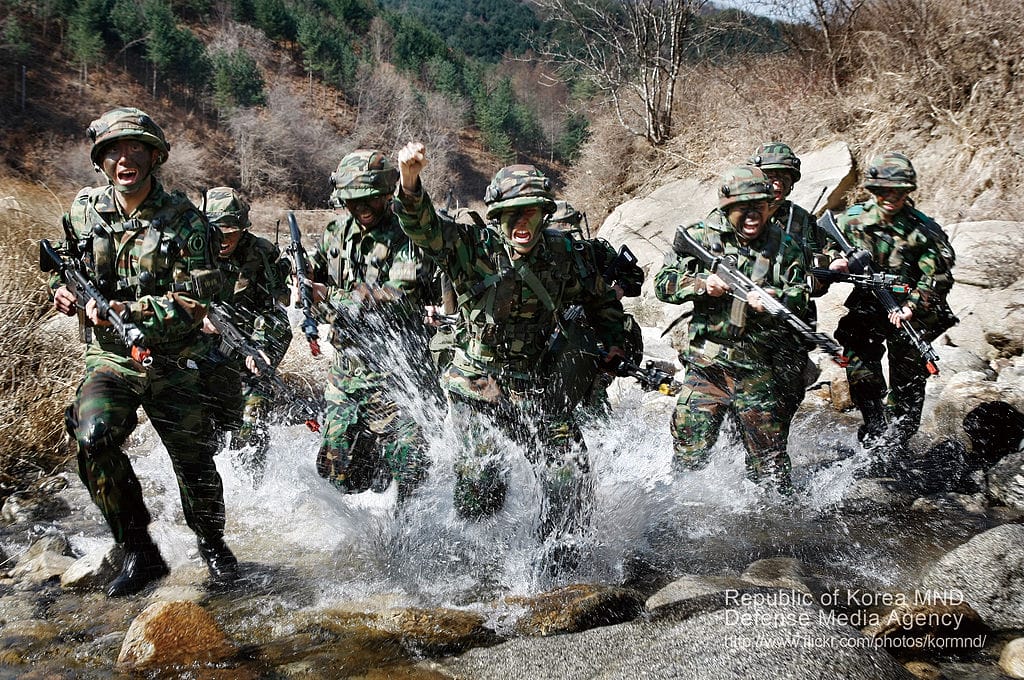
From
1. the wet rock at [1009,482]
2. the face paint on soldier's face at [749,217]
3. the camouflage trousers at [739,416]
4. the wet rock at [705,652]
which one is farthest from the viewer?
the wet rock at [1009,482]

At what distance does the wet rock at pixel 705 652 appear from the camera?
9.24ft

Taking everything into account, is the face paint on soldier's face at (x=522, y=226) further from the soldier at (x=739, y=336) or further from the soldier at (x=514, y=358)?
the soldier at (x=739, y=336)

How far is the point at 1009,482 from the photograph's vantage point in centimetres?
545

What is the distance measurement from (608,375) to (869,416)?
2.14m

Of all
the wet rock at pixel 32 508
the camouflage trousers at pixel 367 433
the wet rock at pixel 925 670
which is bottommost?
the wet rock at pixel 925 670

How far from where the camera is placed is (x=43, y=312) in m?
6.01

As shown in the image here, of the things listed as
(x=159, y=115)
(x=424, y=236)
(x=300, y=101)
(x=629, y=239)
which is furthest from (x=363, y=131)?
(x=424, y=236)

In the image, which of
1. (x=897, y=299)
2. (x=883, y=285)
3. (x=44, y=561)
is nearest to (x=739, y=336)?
(x=883, y=285)

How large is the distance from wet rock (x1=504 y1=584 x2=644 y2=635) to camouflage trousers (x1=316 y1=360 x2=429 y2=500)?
1.03 metres

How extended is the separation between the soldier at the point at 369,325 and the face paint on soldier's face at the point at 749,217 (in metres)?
1.80

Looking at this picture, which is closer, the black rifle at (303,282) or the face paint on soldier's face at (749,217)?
the face paint on soldier's face at (749,217)

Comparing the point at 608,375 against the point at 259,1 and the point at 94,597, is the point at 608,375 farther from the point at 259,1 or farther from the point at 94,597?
the point at 259,1

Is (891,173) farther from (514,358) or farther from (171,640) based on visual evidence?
(171,640)

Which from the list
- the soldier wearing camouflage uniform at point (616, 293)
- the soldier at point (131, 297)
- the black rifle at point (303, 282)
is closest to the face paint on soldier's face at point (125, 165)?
the soldier at point (131, 297)
